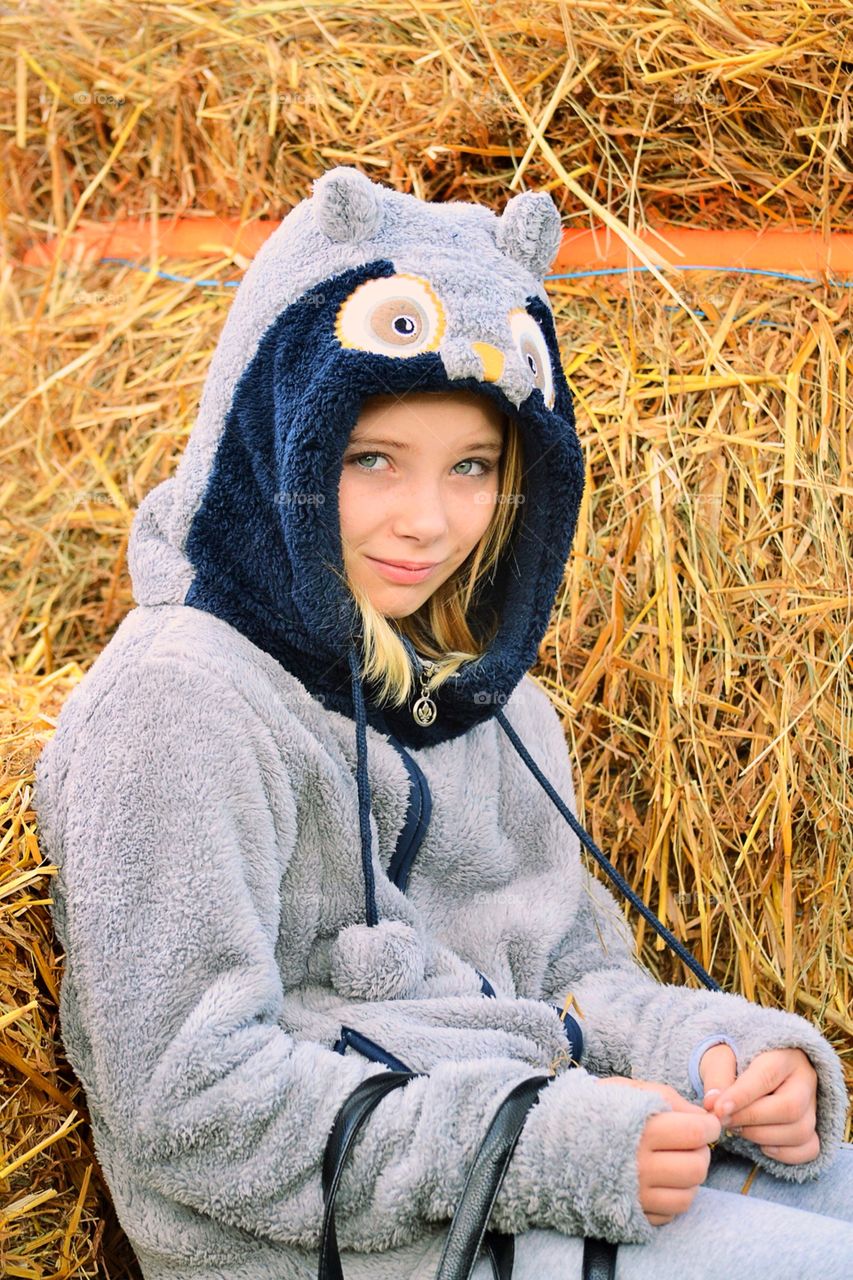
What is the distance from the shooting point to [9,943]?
1568 mm

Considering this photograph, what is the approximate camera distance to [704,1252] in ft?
4.43

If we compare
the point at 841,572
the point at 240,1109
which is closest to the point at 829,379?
the point at 841,572

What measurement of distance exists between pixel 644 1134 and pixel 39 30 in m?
2.28

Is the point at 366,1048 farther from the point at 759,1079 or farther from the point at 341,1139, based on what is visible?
the point at 759,1079

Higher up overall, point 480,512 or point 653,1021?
point 480,512

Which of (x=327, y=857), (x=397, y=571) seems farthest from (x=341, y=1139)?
(x=397, y=571)

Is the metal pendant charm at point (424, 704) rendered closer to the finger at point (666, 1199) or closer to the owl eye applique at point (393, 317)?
the owl eye applique at point (393, 317)

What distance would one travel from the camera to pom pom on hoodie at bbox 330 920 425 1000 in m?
1.56

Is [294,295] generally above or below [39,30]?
below

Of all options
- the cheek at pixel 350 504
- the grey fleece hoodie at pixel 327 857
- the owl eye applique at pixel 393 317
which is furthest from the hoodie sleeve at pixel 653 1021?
the owl eye applique at pixel 393 317

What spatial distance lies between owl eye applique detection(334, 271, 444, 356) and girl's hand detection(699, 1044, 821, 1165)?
0.86 meters

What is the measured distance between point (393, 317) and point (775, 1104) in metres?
0.94

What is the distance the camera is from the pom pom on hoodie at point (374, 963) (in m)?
1.56

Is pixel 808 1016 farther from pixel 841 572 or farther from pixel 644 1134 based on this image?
pixel 644 1134
